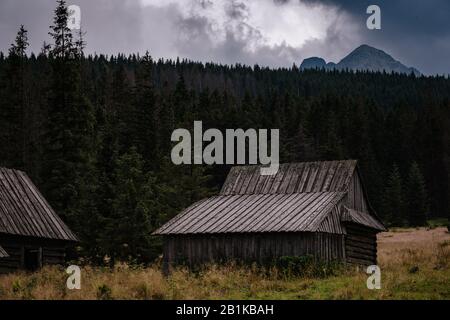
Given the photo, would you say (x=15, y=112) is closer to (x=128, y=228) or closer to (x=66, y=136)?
(x=66, y=136)

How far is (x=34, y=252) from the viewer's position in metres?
35.9

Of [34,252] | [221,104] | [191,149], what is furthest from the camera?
Result: [221,104]

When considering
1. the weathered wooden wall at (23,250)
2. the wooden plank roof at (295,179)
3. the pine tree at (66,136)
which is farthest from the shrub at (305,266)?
the pine tree at (66,136)

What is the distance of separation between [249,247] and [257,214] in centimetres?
205

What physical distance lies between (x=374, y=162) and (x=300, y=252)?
6763 centimetres

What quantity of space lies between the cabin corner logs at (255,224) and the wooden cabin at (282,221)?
0.15ft

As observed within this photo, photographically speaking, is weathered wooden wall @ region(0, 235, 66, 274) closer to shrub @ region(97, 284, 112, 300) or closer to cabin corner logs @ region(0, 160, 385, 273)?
cabin corner logs @ region(0, 160, 385, 273)

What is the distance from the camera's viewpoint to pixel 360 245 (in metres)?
36.9

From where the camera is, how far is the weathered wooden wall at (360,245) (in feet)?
117
